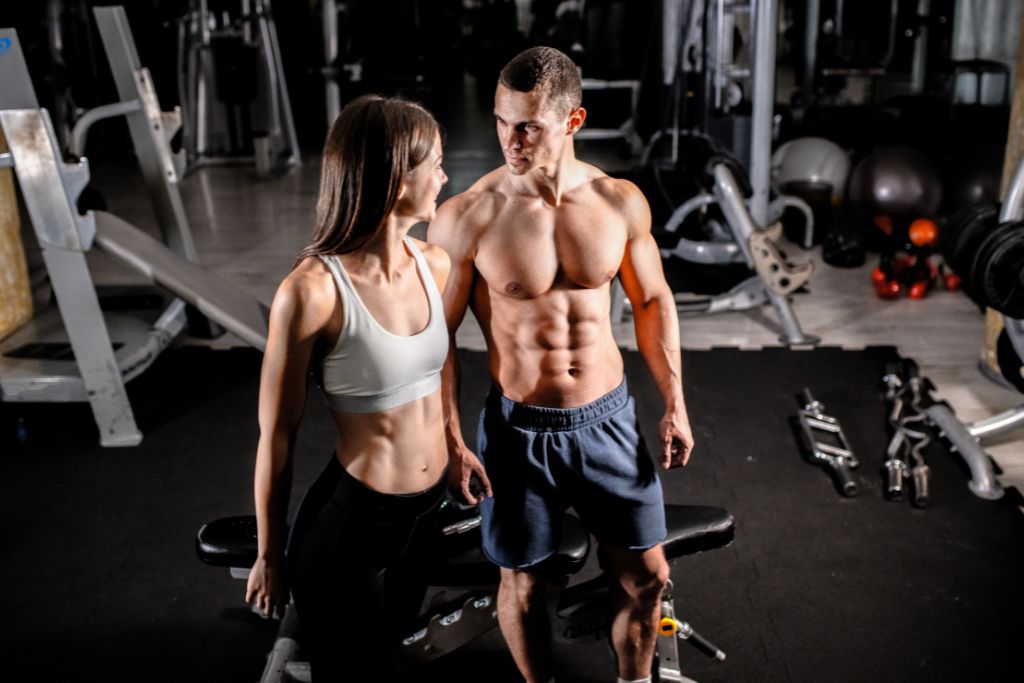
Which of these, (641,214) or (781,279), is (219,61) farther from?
(641,214)

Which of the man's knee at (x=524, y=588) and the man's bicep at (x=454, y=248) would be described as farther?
the man's knee at (x=524, y=588)

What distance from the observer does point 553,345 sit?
5.79 feet

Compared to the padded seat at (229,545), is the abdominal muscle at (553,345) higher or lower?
higher

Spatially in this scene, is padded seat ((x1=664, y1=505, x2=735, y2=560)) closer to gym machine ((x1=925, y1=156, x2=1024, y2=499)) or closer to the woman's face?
the woman's face

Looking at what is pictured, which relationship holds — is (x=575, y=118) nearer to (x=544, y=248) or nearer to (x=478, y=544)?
(x=544, y=248)

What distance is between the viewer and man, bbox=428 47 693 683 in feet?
5.64

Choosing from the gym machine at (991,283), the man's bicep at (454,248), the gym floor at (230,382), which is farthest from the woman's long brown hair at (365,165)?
the gym machine at (991,283)

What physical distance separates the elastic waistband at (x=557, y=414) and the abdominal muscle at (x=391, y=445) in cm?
22

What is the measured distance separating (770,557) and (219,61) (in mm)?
5590

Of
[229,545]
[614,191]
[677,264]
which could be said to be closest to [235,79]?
[677,264]

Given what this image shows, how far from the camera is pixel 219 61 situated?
6.86 meters

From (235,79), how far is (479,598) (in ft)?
18.5

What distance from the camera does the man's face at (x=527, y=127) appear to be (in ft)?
5.16

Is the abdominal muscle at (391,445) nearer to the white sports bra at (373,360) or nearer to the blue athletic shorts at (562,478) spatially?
the white sports bra at (373,360)
